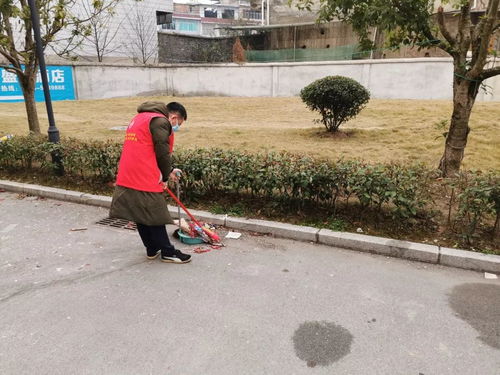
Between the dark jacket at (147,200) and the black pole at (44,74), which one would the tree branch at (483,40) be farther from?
the black pole at (44,74)

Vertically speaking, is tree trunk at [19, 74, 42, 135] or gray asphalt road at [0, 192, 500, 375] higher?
tree trunk at [19, 74, 42, 135]

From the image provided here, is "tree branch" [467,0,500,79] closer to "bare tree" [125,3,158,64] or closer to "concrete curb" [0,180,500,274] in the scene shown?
"concrete curb" [0,180,500,274]

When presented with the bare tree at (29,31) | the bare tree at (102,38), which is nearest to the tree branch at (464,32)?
the bare tree at (29,31)

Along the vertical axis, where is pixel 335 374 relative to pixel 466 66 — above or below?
below

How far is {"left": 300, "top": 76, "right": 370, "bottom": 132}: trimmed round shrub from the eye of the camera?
8.52 meters

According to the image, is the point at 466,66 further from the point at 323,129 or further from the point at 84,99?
the point at 84,99

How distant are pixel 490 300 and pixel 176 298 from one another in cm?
271

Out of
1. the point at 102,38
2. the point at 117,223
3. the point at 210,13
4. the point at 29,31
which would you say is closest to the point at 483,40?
the point at 117,223

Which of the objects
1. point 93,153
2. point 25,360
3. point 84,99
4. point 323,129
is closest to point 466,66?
point 323,129

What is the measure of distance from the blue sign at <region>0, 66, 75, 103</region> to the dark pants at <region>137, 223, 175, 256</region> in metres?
17.4

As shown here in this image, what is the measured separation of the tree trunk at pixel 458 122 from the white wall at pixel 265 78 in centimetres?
1145

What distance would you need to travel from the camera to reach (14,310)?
3236mm

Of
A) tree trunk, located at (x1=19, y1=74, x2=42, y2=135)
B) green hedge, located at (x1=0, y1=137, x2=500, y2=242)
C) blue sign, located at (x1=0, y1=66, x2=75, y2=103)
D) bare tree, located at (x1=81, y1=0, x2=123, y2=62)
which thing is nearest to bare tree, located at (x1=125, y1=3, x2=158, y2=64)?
bare tree, located at (x1=81, y1=0, x2=123, y2=62)

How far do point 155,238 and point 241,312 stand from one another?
4.10 ft
